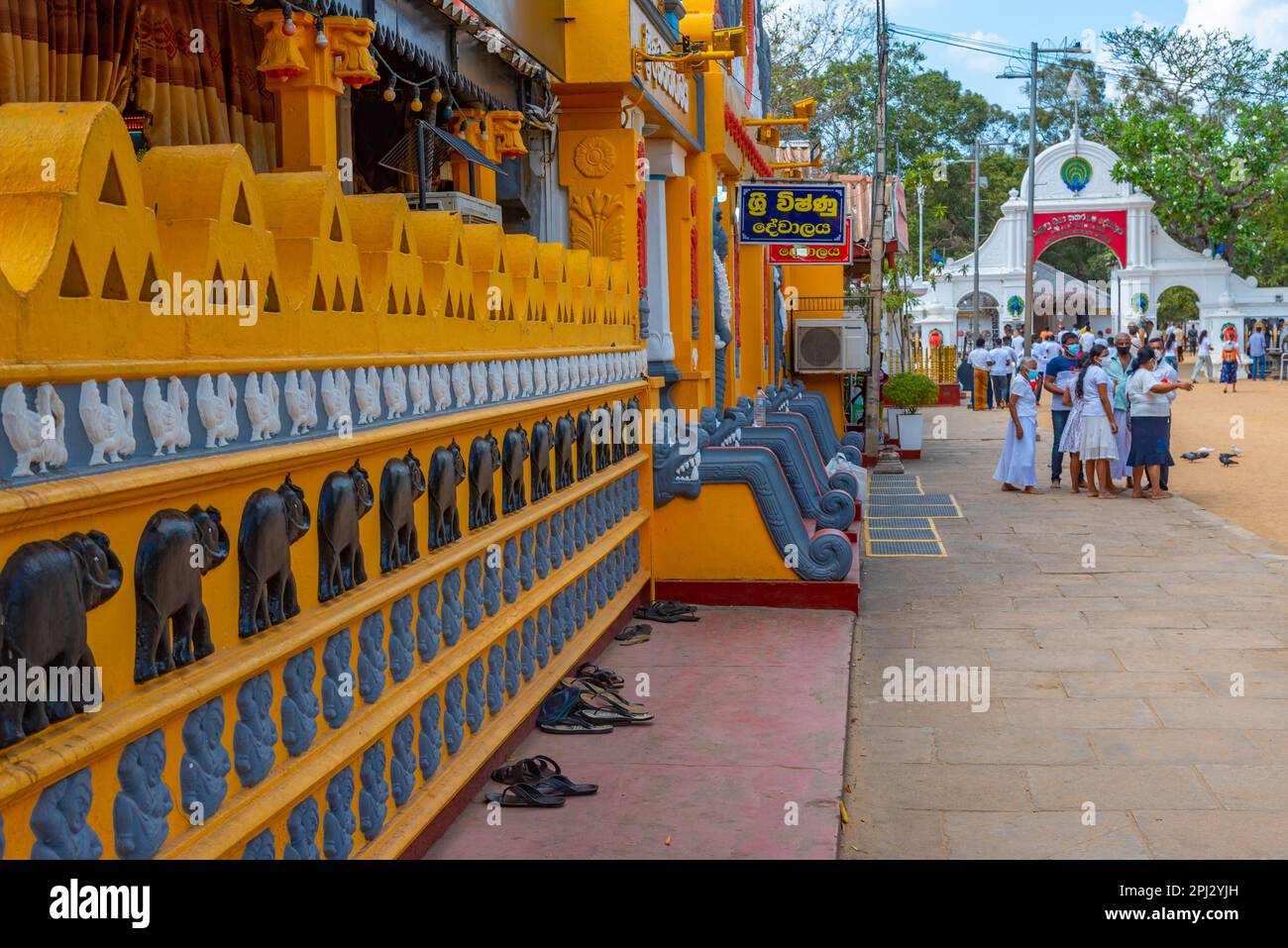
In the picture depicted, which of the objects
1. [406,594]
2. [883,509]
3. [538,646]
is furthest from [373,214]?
[883,509]

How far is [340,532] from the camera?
4.05m

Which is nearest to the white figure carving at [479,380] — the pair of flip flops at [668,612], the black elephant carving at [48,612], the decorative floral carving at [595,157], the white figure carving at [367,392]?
the white figure carving at [367,392]

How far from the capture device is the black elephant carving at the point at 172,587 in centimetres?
302

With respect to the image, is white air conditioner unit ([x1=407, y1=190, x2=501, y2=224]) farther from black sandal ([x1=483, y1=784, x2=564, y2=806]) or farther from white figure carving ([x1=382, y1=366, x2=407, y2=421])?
black sandal ([x1=483, y1=784, x2=564, y2=806])

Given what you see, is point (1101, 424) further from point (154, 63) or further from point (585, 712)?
point (154, 63)

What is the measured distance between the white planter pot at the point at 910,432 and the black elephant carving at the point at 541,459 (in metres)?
14.5

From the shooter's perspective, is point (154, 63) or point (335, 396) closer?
point (335, 396)

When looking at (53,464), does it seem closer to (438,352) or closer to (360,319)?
(360,319)

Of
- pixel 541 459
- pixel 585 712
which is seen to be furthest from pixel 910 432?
pixel 585 712

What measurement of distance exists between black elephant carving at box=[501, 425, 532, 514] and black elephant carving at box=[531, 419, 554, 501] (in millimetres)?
187

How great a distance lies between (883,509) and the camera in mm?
14781

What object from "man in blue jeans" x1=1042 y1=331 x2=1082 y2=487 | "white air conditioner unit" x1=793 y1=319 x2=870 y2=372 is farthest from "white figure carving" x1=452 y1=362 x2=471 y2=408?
"white air conditioner unit" x1=793 y1=319 x2=870 y2=372

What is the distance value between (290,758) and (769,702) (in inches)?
134

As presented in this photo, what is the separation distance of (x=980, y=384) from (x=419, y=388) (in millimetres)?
29540
